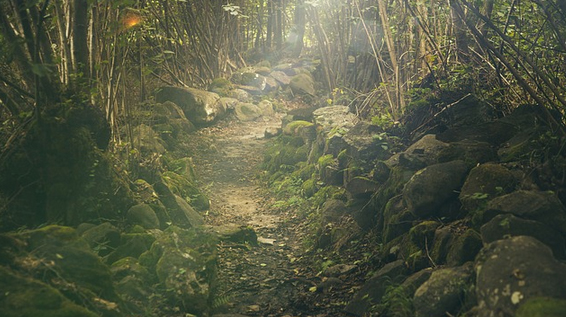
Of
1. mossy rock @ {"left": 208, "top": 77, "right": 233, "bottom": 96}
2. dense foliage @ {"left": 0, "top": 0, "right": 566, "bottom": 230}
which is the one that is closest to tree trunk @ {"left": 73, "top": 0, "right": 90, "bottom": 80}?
dense foliage @ {"left": 0, "top": 0, "right": 566, "bottom": 230}

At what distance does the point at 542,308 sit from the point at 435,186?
2.25 m

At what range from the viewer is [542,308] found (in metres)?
2.56

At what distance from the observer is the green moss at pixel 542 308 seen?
252 cm

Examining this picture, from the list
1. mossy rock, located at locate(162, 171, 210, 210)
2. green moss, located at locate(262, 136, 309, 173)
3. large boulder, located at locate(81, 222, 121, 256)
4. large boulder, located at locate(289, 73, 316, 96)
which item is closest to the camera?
large boulder, located at locate(81, 222, 121, 256)

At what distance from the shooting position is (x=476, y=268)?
319cm

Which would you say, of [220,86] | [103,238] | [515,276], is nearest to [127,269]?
[103,238]

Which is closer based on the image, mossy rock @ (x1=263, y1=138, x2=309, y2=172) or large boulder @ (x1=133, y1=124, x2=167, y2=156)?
large boulder @ (x1=133, y1=124, x2=167, y2=156)

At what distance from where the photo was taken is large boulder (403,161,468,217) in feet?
15.5

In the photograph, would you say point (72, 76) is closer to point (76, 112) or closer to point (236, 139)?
point (76, 112)

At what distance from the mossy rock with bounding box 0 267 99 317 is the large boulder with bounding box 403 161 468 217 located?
305cm

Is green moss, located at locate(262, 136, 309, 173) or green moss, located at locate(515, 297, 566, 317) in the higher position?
green moss, located at locate(515, 297, 566, 317)

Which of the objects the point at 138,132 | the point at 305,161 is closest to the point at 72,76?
the point at 138,132

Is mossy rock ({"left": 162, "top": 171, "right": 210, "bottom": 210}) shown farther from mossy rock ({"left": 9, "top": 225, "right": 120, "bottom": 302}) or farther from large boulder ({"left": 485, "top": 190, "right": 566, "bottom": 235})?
large boulder ({"left": 485, "top": 190, "right": 566, "bottom": 235})

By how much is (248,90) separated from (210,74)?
178cm
